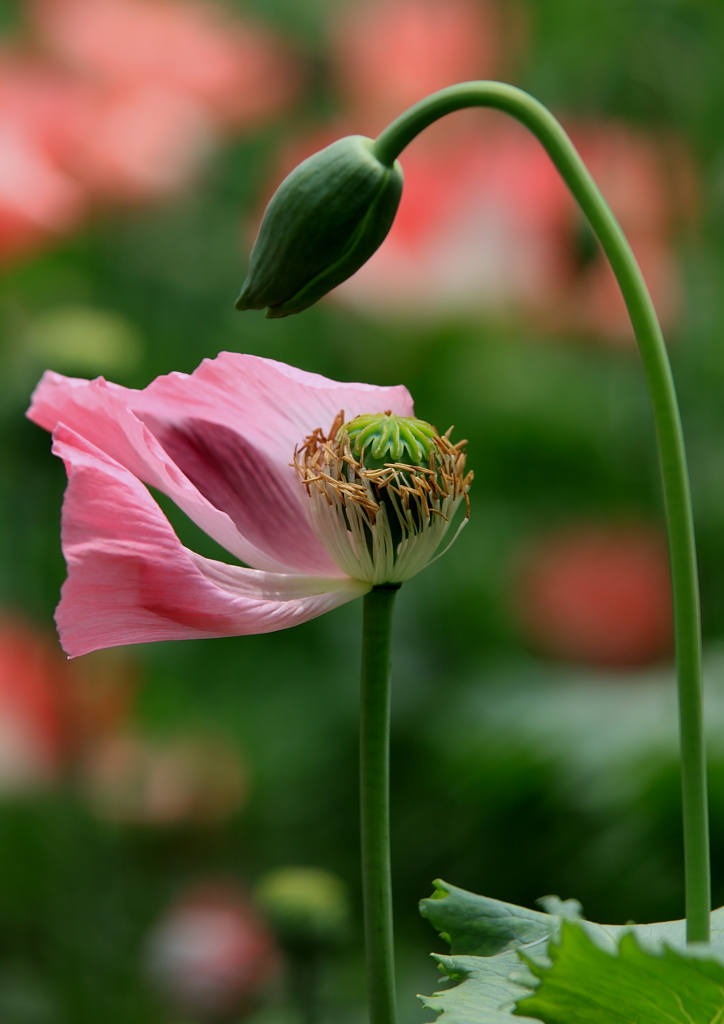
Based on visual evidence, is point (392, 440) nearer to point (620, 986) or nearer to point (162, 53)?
point (620, 986)

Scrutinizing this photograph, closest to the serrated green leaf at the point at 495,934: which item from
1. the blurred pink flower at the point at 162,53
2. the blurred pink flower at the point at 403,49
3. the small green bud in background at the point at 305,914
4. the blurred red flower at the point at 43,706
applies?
the small green bud in background at the point at 305,914

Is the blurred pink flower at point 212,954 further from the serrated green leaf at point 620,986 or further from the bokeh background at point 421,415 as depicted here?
the serrated green leaf at point 620,986

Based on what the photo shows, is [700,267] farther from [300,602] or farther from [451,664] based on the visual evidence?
[300,602]

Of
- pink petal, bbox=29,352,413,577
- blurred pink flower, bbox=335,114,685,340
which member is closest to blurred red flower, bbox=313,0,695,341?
blurred pink flower, bbox=335,114,685,340

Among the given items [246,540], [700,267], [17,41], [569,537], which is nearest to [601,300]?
[700,267]

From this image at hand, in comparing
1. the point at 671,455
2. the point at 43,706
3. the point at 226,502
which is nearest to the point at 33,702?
the point at 43,706

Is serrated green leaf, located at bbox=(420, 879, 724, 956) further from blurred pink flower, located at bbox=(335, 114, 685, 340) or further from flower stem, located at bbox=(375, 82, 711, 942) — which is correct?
blurred pink flower, located at bbox=(335, 114, 685, 340)
